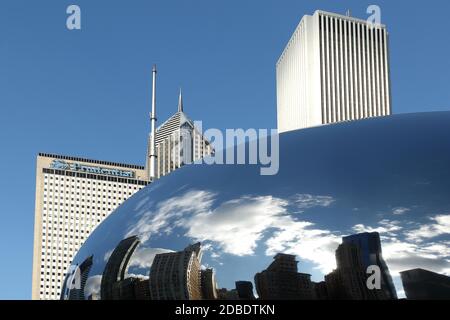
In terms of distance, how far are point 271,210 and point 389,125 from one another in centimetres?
244

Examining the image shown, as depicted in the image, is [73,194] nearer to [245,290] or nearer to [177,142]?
[177,142]

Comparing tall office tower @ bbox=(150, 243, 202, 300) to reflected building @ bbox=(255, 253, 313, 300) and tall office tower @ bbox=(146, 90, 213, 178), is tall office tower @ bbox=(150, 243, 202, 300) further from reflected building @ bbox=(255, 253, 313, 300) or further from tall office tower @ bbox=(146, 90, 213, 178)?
tall office tower @ bbox=(146, 90, 213, 178)

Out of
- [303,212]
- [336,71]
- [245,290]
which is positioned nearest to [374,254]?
[303,212]

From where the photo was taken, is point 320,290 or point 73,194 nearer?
point 320,290

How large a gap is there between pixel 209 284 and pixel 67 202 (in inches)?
6220

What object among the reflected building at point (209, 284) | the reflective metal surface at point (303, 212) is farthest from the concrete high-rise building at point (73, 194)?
the reflected building at point (209, 284)

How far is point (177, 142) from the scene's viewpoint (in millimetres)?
154000

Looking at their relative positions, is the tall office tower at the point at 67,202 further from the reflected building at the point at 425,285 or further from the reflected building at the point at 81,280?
the reflected building at the point at 425,285

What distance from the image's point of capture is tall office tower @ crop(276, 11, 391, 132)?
143625 millimetres

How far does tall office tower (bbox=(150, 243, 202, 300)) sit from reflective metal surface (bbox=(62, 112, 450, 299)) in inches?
→ 0.7

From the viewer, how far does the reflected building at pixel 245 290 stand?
9.66 metres

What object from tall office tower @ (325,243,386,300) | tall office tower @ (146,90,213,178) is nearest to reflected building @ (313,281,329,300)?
tall office tower @ (325,243,386,300)
